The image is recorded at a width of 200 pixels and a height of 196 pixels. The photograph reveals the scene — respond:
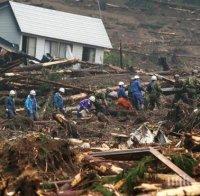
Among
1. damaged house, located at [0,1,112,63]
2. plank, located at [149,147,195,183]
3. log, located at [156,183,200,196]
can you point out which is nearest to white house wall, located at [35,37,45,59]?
damaged house, located at [0,1,112,63]

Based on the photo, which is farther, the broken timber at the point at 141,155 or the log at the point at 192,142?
the log at the point at 192,142

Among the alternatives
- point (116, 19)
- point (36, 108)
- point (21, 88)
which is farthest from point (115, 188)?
point (116, 19)

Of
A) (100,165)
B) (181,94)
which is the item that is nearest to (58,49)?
(181,94)

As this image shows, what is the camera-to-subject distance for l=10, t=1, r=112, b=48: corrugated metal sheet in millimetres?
35625

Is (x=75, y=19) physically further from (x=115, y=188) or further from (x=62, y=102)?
(x=115, y=188)

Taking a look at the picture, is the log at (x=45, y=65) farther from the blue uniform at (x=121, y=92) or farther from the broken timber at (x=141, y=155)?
the broken timber at (x=141, y=155)

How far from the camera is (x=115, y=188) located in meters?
8.67

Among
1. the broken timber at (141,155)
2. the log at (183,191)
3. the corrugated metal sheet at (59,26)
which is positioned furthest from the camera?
the corrugated metal sheet at (59,26)

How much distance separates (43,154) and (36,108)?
12089 millimetres

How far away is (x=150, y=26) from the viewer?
47.4 metres

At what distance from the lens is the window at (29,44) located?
35312 mm

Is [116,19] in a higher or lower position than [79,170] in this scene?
lower

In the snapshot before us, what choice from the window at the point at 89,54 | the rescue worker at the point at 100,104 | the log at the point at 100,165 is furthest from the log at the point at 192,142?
the window at the point at 89,54

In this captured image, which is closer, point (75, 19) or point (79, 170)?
point (79, 170)
